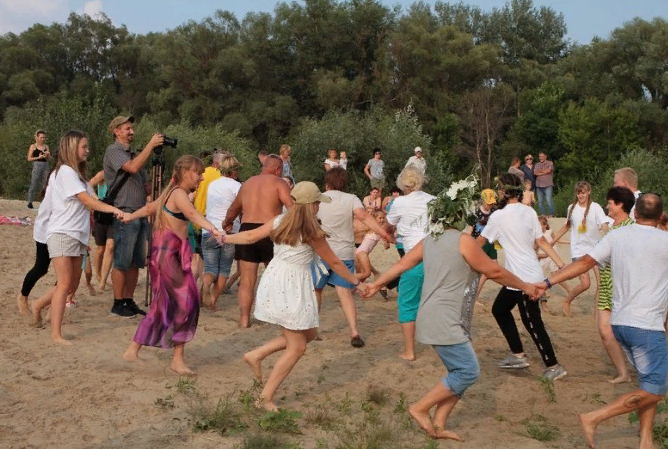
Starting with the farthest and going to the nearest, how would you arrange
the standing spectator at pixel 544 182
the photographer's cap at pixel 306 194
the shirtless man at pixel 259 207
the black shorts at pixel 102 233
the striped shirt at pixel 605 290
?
the standing spectator at pixel 544 182 → the black shorts at pixel 102 233 → the shirtless man at pixel 259 207 → the striped shirt at pixel 605 290 → the photographer's cap at pixel 306 194

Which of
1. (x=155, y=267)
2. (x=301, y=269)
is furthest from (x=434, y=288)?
(x=155, y=267)

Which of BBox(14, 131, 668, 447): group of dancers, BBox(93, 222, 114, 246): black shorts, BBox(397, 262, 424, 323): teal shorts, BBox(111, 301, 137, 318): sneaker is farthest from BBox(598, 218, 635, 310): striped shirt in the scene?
BBox(93, 222, 114, 246): black shorts

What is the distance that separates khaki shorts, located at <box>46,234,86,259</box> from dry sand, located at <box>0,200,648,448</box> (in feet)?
3.00

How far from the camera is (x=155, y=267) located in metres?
7.30

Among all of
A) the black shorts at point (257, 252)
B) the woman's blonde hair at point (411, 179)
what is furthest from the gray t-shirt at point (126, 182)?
the woman's blonde hair at point (411, 179)

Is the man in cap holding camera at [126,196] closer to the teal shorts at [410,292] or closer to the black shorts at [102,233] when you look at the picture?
the black shorts at [102,233]

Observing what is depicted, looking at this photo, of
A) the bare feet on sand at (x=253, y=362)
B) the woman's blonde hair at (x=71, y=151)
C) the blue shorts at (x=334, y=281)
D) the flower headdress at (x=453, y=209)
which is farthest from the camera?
the blue shorts at (x=334, y=281)

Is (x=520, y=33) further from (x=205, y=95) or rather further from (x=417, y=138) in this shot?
(x=417, y=138)

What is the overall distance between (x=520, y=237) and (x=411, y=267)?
2122 mm

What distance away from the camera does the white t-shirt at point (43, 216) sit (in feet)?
27.4

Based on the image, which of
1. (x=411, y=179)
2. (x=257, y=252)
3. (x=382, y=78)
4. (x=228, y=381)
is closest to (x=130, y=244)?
(x=257, y=252)

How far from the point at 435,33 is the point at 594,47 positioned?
8684mm

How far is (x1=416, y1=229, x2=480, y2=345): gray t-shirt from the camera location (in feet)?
19.1

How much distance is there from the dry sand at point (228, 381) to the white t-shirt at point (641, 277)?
114 centimetres
